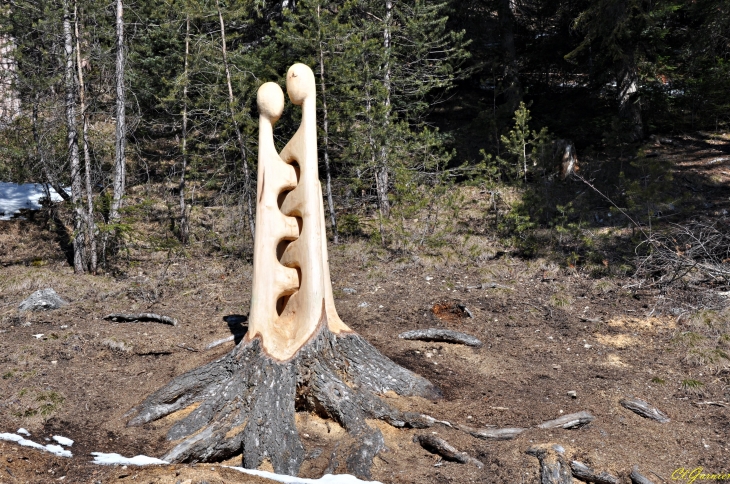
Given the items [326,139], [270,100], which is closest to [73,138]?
[326,139]

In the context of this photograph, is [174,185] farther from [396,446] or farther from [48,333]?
[396,446]

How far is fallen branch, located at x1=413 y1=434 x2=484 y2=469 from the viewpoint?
5.23 m

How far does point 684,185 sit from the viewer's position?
551 inches

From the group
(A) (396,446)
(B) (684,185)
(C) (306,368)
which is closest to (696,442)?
(A) (396,446)

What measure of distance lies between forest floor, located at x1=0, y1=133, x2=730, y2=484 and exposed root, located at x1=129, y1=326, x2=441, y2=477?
15cm

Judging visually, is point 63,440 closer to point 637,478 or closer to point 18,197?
point 637,478

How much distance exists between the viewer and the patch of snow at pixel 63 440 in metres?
5.55

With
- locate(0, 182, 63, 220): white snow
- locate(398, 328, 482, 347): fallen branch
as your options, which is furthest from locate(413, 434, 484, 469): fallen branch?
locate(0, 182, 63, 220): white snow

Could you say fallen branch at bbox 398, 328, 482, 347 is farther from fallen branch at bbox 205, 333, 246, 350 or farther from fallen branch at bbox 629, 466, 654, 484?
fallen branch at bbox 629, 466, 654, 484

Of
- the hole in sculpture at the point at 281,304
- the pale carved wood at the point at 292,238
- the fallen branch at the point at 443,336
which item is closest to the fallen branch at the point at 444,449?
the pale carved wood at the point at 292,238

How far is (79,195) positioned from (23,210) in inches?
199

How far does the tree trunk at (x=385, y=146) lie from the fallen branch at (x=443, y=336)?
514cm

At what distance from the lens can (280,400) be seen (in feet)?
18.6

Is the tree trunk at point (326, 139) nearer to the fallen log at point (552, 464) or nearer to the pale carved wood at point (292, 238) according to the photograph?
the pale carved wood at point (292, 238)
